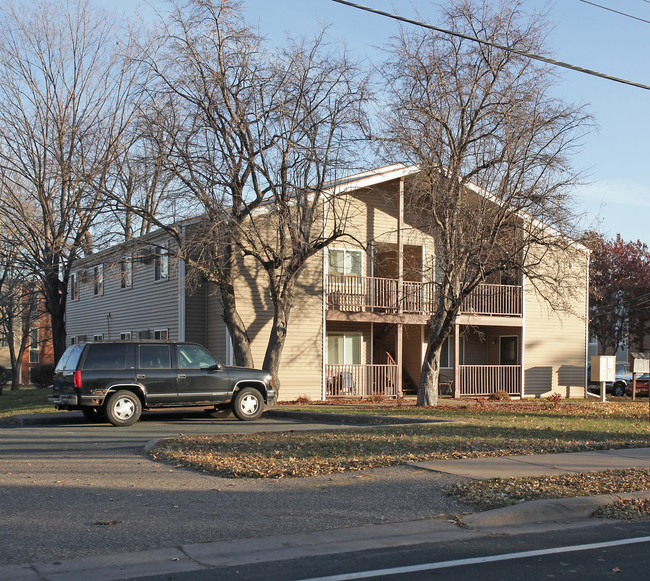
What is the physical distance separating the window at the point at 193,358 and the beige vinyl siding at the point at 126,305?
468cm

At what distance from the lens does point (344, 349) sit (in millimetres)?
26781

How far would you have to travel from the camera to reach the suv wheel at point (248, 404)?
1786 cm

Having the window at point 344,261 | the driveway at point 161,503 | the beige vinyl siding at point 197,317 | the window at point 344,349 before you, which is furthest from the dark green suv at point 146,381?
the window at point 344,349

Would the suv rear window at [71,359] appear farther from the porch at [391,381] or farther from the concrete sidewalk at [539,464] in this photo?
the porch at [391,381]

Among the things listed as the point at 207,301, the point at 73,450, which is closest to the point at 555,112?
the point at 207,301

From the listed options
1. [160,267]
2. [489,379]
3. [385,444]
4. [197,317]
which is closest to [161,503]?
[385,444]

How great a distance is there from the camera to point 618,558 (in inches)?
258

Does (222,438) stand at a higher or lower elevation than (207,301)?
lower

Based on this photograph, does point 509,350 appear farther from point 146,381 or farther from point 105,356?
point 105,356

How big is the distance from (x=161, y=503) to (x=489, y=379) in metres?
21.5

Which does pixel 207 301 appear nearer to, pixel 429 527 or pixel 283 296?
pixel 283 296

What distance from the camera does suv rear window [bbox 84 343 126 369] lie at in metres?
16.3

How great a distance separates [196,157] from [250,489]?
39.4 feet

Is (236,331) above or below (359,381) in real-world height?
above
